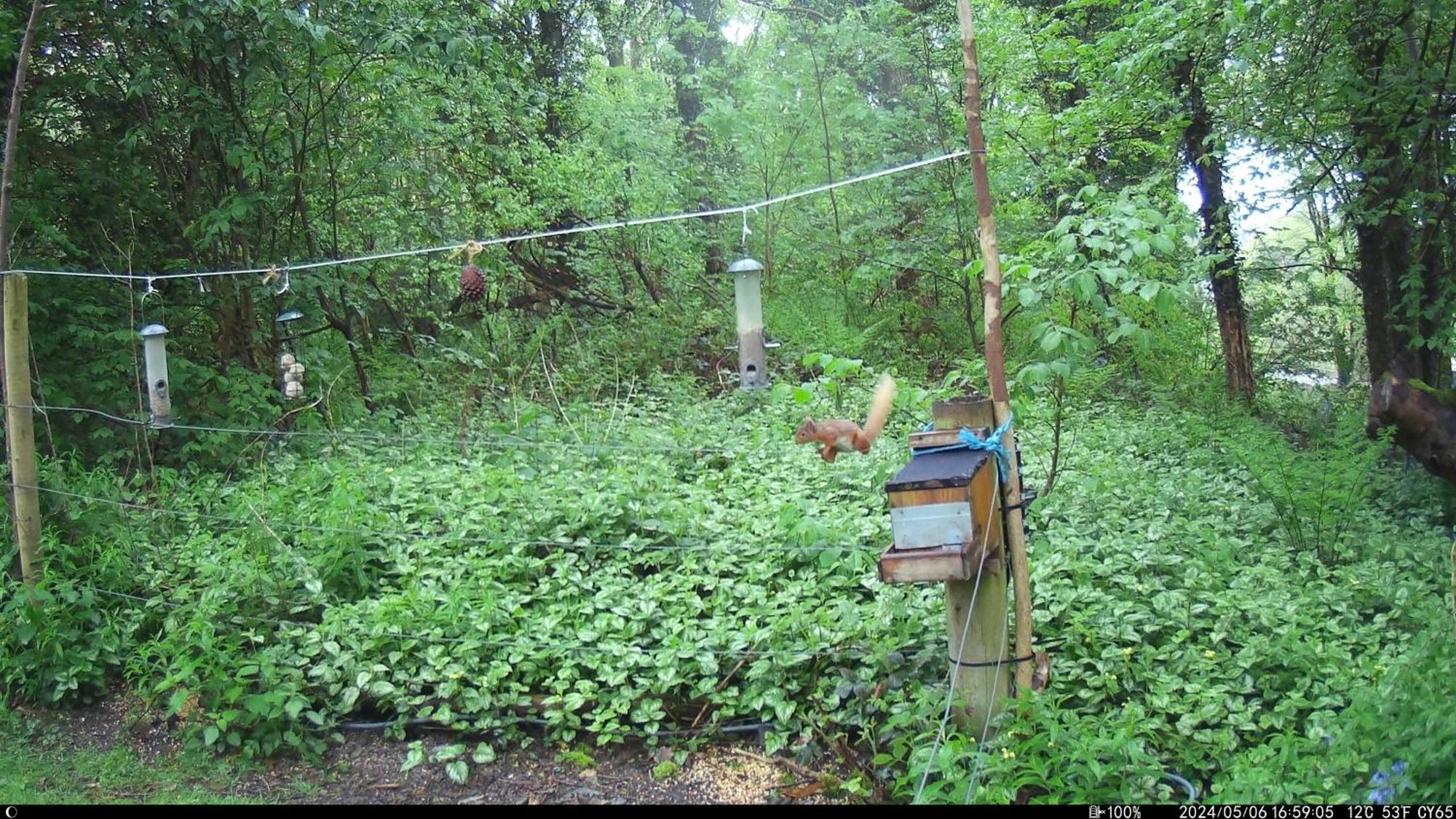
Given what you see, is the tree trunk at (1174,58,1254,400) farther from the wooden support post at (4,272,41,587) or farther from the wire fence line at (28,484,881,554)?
the wooden support post at (4,272,41,587)

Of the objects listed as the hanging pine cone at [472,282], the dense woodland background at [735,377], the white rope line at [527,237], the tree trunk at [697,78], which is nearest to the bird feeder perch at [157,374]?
the white rope line at [527,237]

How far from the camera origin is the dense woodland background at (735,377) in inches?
170

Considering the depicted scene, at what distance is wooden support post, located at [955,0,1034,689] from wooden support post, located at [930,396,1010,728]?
9cm

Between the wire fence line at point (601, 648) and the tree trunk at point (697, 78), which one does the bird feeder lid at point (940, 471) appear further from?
the tree trunk at point (697, 78)

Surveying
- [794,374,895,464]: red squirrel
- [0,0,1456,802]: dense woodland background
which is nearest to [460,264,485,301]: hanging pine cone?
[0,0,1456,802]: dense woodland background

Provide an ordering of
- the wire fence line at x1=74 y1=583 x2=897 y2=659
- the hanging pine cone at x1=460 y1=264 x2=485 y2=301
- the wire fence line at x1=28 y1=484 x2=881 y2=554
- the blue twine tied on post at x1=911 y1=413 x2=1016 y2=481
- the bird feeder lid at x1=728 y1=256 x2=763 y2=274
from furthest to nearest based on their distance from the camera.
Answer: the hanging pine cone at x1=460 y1=264 x2=485 y2=301
the wire fence line at x1=28 y1=484 x2=881 y2=554
the wire fence line at x1=74 y1=583 x2=897 y2=659
the bird feeder lid at x1=728 y1=256 x2=763 y2=274
the blue twine tied on post at x1=911 y1=413 x2=1016 y2=481

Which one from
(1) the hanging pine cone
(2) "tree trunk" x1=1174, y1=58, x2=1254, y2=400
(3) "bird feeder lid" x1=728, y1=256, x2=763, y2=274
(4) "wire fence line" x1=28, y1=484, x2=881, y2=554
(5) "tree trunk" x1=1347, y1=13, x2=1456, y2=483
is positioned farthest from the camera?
(2) "tree trunk" x1=1174, y1=58, x2=1254, y2=400

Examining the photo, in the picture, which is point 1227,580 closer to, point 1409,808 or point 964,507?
point 1409,808

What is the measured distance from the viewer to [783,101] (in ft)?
38.2

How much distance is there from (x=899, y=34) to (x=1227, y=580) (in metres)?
7.49

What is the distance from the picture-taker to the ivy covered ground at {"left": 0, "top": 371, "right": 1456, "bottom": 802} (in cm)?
379

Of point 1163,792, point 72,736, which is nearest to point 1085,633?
point 1163,792

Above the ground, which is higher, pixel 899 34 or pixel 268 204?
pixel 899 34

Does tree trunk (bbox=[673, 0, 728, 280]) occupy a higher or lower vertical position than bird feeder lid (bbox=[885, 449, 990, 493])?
higher
